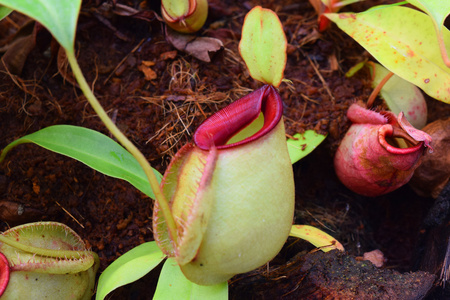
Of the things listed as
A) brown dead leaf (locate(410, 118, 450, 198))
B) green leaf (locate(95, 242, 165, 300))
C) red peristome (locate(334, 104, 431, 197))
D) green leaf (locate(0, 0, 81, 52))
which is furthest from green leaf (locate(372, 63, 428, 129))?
green leaf (locate(0, 0, 81, 52))

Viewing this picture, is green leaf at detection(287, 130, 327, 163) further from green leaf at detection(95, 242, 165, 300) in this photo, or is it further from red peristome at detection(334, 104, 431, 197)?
green leaf at detection(95, 242, 165, 300)

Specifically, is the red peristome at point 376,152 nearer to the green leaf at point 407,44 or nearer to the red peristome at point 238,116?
the green leaf at point 407,44

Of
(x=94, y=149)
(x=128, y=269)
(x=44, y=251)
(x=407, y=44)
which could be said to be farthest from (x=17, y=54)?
(x=407, y=44)

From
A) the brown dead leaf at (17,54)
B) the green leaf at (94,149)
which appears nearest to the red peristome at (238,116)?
the green leaf at (94,149)

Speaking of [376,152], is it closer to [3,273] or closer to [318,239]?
[318,239]

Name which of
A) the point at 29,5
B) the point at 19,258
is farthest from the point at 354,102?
the point at 19,258

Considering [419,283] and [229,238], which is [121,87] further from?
[419,283]
